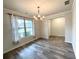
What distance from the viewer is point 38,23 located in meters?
7.90

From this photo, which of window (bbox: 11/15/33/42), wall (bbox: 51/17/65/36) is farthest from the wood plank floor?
wall (bbox: 51/17/65/36)

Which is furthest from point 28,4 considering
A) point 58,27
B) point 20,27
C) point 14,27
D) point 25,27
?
point 58,27

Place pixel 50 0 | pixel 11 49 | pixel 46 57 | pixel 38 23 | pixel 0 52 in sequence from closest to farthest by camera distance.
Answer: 1. pixel 0 52
2. pixel 46 57
3. pixel 50 0
4. pixel 11 49
5. pixel 38 23

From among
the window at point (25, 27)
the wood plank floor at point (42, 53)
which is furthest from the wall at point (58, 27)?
the wood plank floor at point (42, 53)

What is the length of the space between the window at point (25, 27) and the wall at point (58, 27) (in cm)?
397

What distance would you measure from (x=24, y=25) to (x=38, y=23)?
8.26ft

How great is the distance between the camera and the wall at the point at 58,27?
29.7ft

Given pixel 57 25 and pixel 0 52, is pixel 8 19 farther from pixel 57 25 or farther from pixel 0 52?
pixel 57 25

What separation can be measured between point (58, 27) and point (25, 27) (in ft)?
16.5

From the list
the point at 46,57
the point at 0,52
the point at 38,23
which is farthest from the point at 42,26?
the point at 0,52

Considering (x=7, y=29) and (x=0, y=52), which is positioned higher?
(x=7, y=29)

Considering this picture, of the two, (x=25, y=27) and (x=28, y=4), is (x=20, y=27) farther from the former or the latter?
(x=28, y=4)

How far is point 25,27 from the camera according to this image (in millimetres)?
5770

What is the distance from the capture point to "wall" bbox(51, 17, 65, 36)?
9.04 m
